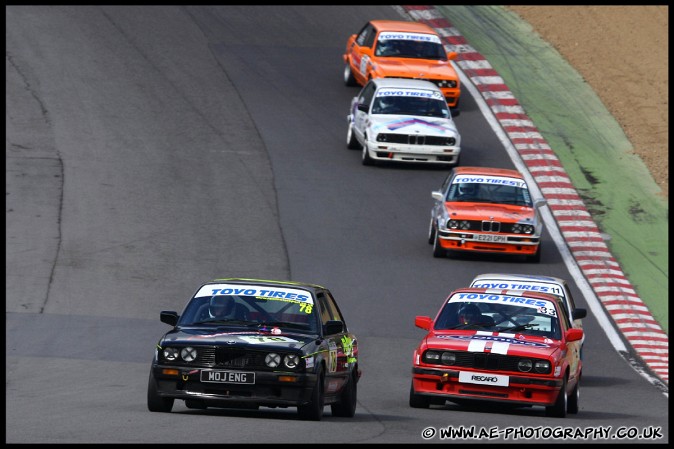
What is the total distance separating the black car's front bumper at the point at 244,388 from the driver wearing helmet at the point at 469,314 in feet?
11.2

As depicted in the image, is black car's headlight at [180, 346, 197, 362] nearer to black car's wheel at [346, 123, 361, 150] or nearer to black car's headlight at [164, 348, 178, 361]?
black car's headlight at [164, 348, 178, 361]

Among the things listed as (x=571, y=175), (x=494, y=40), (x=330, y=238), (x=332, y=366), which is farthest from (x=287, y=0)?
(x=332, y=366)

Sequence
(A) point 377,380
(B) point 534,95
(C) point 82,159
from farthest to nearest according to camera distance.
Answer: (B) point 534,95 < (C) point 82,159 < (A) point 377,380

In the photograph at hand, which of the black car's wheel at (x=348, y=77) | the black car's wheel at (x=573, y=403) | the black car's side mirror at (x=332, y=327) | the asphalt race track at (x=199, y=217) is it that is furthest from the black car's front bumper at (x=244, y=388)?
the black car's wheel at (x=348, y=77)

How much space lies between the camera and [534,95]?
36.0 m

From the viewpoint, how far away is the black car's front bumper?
13.3 m

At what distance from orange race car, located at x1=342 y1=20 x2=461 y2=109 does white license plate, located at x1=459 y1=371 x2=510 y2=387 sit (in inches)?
727

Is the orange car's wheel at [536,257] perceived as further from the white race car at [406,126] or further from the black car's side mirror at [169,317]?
the black car's side mirror at [169,317]

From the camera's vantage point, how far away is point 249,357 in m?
13.5

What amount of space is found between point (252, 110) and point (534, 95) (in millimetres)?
7006

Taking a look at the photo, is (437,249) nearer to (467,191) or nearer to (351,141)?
(467,191)

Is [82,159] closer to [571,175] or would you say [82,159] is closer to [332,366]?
[571,175]

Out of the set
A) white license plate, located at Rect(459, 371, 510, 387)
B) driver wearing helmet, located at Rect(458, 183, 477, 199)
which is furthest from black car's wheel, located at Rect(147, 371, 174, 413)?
driver wearing helmet, located at Rect(458, 183, 477, 199)

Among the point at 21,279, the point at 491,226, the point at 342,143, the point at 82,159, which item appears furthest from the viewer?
the point at 342,143
